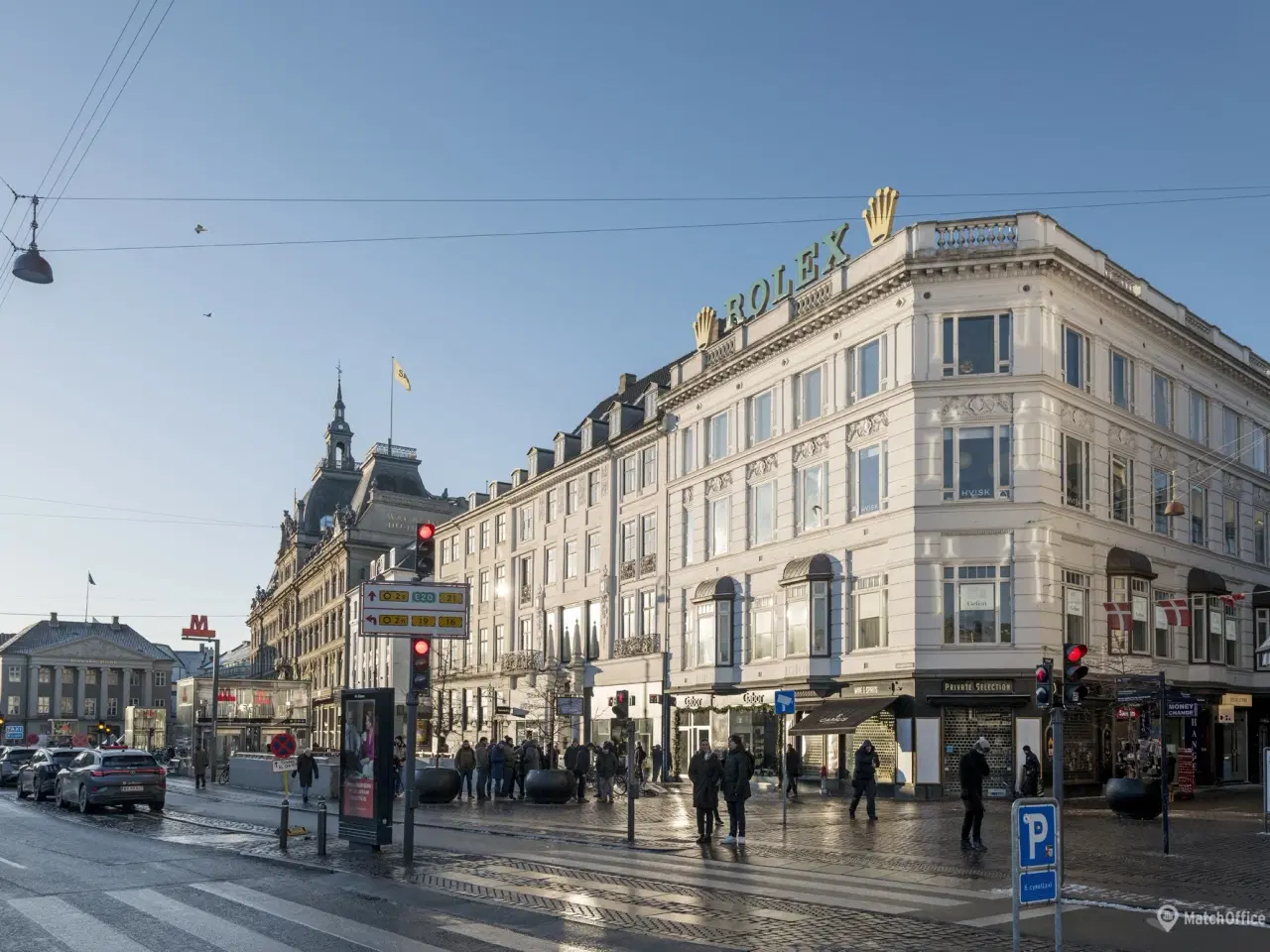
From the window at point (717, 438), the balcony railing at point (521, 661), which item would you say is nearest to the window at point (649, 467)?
the window at point (717, 438)

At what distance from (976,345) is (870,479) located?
187 inches

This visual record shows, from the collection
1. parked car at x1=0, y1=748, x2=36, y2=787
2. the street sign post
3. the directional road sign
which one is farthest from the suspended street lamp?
parked car at x1=0, y1=748, x2=36, y2=787

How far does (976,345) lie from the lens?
3484cm

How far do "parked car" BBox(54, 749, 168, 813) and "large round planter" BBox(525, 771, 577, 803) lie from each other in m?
9.06

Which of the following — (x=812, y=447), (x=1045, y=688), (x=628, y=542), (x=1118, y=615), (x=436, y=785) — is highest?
(x=812, y=447)

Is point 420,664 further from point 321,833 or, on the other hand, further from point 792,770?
point 792,770

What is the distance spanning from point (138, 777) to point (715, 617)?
1894 centimetres

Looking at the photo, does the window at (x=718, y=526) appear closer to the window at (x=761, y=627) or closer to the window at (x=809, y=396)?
the window at (x=761, y=627)

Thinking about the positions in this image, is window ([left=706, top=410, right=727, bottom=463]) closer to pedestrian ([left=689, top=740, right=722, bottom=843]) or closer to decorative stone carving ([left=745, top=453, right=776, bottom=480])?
decorative stone carving ([left=745, top=453, right=776, bottom=480])

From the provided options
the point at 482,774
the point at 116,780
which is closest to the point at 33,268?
the point at 116,780

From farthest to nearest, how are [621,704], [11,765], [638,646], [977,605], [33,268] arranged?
[11,765] → [638,646] → [977,605] → [621,704] → [33,268]

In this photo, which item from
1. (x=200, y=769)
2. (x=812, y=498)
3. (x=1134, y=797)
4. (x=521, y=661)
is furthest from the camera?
(x=521, y=661)

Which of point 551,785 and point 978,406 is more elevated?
point 978,406

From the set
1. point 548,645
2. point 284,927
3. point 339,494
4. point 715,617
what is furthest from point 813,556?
point 339,494
